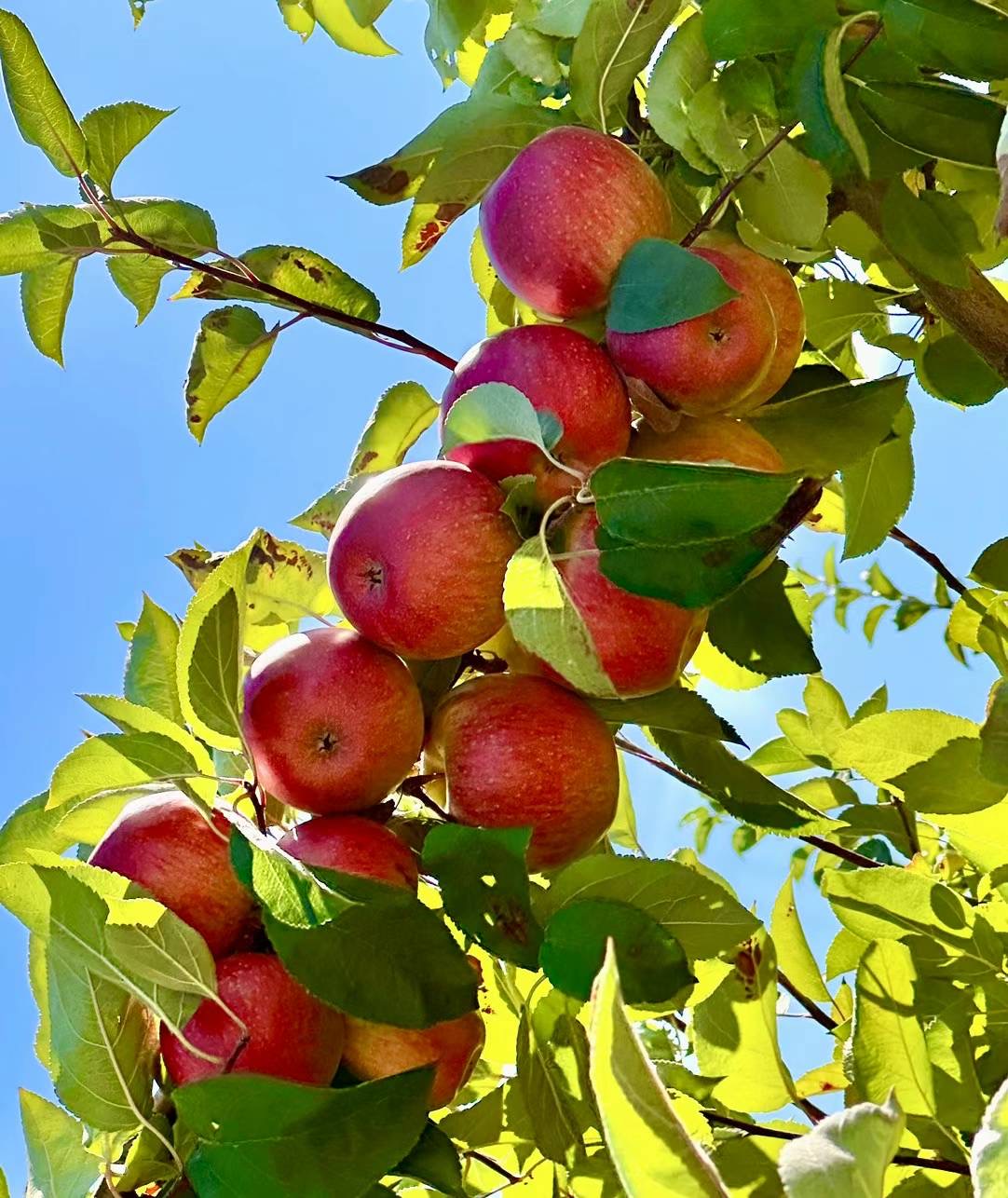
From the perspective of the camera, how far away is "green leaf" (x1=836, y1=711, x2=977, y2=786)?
101cm

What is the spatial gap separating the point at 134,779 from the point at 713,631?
0.51m

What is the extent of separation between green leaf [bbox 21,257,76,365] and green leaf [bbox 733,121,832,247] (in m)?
0.63

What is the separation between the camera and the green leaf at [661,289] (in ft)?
2.50

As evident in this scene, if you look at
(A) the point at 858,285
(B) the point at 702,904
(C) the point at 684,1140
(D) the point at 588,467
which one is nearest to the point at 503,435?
(D) the point at 588,467

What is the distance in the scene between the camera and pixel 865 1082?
2.88ft

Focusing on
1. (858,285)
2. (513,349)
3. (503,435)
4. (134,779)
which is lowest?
(134,779)

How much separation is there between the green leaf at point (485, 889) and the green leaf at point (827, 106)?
1.62 feet

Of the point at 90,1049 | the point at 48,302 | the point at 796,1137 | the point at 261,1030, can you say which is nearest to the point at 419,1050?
the point at 261,1030

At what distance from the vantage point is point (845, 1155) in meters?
0.40

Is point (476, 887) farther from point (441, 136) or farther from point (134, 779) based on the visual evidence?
point (441, 136)

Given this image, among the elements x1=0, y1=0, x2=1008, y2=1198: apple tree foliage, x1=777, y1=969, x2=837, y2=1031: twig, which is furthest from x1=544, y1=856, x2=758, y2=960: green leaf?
x1=777, y1=969, x2=837, y2=1031: twig

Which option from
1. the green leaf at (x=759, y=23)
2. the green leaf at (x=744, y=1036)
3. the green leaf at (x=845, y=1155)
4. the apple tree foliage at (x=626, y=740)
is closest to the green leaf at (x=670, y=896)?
the apple tree foliage at (x=626, y=740)

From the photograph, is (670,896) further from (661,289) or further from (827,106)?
(827,106)

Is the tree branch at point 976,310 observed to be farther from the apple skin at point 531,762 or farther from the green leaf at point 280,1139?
the green leaf at point 280,1139
